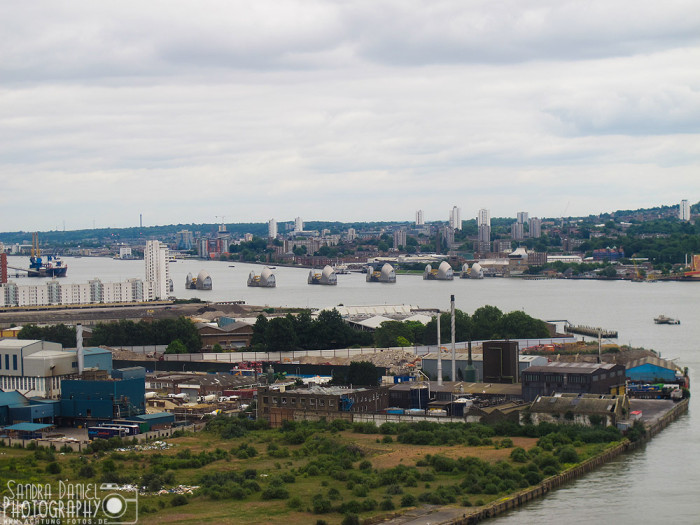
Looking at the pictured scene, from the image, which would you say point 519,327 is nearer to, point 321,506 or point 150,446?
point 150,446

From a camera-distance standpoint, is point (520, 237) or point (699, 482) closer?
point (699, 482)

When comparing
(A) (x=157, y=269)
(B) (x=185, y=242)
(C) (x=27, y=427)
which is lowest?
(C) (x=27, y=427)

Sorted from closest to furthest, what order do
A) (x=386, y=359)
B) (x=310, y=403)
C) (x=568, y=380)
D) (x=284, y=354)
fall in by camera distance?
(x=310, y=403) → (x=568, y=380) → (x=386, y=359) → (x=284, y=354)

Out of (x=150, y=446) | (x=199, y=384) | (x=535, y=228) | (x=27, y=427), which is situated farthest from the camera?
(x=535, y=228)

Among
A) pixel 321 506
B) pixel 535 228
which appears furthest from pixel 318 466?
pixel 535 228

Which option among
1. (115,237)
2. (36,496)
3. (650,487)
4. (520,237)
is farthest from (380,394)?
(115,237)

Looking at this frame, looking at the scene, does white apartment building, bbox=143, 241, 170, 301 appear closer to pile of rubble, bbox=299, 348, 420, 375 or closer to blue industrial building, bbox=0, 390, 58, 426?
pile of rubble, bbox=299, 348, 420, 375

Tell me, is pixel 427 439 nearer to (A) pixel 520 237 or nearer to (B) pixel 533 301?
(B) pixel 533 301

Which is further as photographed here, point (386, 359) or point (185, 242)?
point (185, 242)

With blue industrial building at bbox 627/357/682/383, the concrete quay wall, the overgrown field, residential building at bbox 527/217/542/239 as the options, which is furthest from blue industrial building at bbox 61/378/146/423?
residential building at bbox 527/217/542/239
